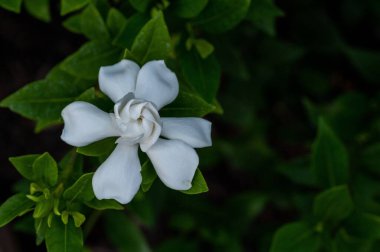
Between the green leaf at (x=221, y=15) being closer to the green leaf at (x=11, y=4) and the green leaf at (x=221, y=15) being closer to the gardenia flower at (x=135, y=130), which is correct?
the gardenia flower at (x=135, y=130)

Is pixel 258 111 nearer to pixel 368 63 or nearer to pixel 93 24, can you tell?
pixel 368 63

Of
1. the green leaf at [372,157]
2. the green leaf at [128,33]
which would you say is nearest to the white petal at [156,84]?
the green leaf at [128,33]

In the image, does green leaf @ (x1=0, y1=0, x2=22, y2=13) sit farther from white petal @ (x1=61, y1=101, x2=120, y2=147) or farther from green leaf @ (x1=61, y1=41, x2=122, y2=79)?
white petal @ (x1=61, y1=101, x2=120, y2=147)

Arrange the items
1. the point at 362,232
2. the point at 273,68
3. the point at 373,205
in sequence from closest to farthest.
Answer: the point at 362,232
the point at 373,205
the point at 273,68

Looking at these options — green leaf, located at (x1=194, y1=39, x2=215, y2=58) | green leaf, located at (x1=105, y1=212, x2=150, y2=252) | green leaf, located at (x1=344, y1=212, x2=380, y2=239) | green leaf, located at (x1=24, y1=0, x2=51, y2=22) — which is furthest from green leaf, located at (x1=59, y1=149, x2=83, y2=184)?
green leaf, located at (x1=344, y1=212, x2=380, y2=239)

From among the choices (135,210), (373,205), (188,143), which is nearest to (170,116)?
(188,143)

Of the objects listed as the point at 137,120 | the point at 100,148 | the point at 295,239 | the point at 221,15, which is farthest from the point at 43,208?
the point at 295,239

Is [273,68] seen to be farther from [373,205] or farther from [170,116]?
[170,116]
